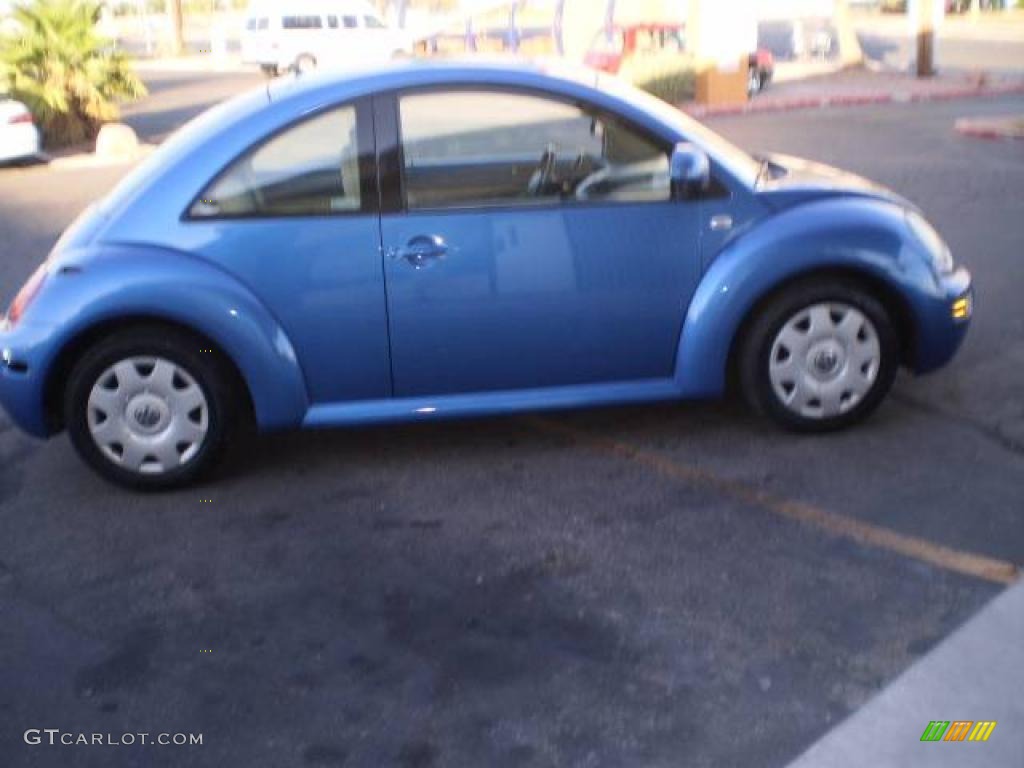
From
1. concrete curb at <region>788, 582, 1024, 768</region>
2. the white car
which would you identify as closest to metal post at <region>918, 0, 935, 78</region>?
the white car

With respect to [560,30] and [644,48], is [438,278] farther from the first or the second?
[560,30]

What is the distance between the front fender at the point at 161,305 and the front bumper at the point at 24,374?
1cm

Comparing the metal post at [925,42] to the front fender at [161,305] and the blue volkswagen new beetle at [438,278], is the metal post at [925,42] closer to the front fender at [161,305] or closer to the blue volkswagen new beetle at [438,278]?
the blue volkswagen new beetle at [438,278]

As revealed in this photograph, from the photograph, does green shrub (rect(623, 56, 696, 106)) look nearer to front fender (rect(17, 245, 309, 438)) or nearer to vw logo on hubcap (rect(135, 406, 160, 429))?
front fender (rect(17, 245, 309, 438))

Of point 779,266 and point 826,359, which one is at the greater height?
point 779,266

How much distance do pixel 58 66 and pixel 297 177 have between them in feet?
57.8

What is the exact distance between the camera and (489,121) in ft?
18.5

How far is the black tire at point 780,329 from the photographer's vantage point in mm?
5641

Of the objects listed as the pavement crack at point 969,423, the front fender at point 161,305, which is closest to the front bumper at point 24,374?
the front fender at point 161,305

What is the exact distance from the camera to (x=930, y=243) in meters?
5.88

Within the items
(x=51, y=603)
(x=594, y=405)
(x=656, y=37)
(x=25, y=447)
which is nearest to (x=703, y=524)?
(x=594, y=405)

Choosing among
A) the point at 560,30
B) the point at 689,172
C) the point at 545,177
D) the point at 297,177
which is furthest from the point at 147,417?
the point at 560,30

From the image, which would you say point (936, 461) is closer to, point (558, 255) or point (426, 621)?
point (558, 255)

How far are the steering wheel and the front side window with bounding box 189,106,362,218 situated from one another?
74cm
